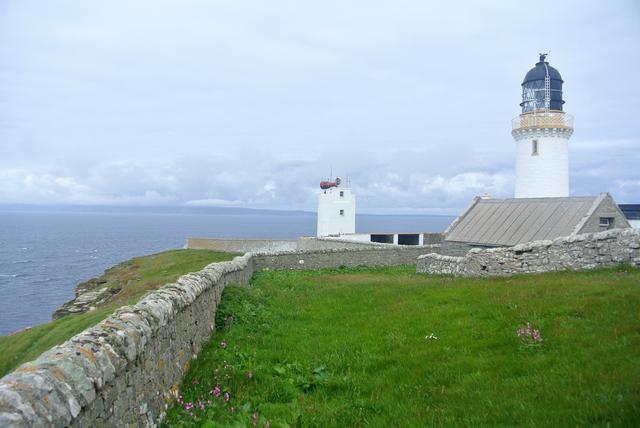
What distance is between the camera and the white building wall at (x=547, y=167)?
111ft

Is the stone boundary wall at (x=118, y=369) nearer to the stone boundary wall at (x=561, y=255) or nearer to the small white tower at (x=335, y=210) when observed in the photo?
the stone boundary wall at (x=561, y=255)

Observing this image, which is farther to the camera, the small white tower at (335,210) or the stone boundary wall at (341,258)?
the small white tower at (335,210)

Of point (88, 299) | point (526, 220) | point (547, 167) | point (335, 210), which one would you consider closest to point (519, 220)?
point (526, 220)

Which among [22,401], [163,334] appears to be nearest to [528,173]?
[163,334]

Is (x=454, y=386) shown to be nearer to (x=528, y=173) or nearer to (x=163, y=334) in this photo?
(x=163, y=334)

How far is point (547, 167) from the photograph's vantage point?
112 feet

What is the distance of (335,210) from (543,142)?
91.7ft

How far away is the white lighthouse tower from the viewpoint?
112 ft

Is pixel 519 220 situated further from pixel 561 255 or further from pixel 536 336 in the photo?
pixel 536 336

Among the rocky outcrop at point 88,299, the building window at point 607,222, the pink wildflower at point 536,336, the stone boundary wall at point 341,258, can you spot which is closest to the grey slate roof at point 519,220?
the building window at point 607,222

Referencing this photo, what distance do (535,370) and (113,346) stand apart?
5662mm

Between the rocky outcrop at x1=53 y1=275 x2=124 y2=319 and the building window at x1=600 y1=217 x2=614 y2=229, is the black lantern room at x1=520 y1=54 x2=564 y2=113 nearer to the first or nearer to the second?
the building window at x1=600 y1=217 x2=614 y2=229

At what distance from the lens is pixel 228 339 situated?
10.6 meters

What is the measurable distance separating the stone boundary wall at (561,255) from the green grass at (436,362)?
2307 mm
